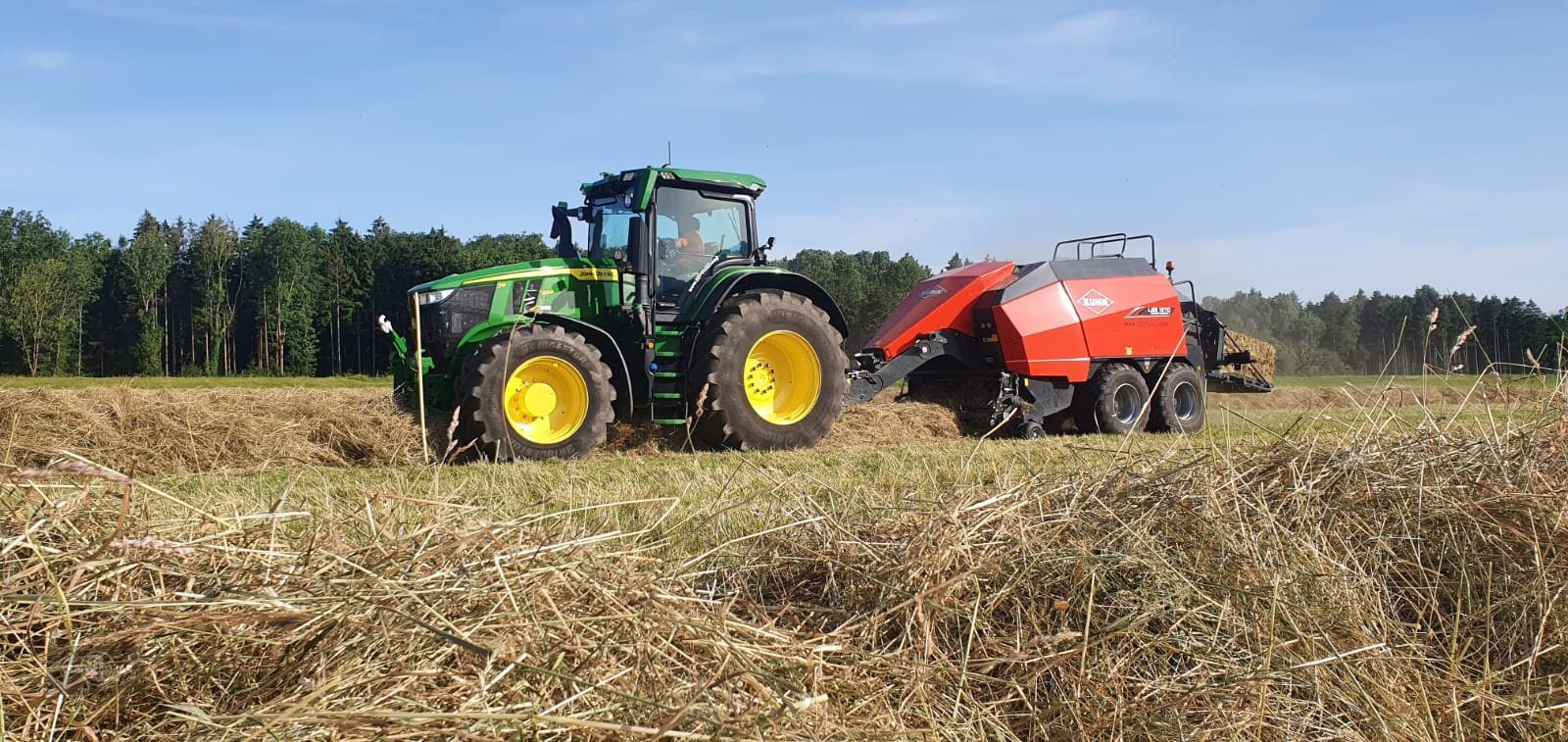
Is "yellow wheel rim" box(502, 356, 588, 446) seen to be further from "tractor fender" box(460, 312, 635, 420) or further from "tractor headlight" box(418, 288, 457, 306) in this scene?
"tractor headlight" box(418, 288, 457, 306)

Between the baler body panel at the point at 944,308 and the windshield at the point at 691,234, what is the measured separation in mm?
1946

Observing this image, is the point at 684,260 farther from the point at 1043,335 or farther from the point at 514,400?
the point at 1043,335

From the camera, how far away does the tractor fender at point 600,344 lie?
8086 mm

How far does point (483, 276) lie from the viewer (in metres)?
8.45

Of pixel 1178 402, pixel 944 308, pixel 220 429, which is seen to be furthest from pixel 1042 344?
pixel 220 429

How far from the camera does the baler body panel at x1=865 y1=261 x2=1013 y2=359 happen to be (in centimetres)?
1040

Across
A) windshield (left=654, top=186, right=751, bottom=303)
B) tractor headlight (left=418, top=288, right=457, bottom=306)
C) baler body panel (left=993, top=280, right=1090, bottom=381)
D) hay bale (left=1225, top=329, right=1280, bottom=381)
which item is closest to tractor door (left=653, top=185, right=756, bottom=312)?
windshield (left=654, top=186, right=751, bottom=303)

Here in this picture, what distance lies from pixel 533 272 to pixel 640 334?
3.35ft

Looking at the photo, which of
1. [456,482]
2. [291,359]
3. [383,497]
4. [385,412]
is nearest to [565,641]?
[383,497]

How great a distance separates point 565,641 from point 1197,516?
1.95m

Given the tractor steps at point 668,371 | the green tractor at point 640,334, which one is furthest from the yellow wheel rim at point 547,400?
the tractor steps at point 668,371

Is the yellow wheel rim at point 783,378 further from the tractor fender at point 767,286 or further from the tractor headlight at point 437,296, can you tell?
the tractor headlight at point 437,296

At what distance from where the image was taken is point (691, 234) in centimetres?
910

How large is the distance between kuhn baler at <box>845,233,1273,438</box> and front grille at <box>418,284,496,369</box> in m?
3.47
